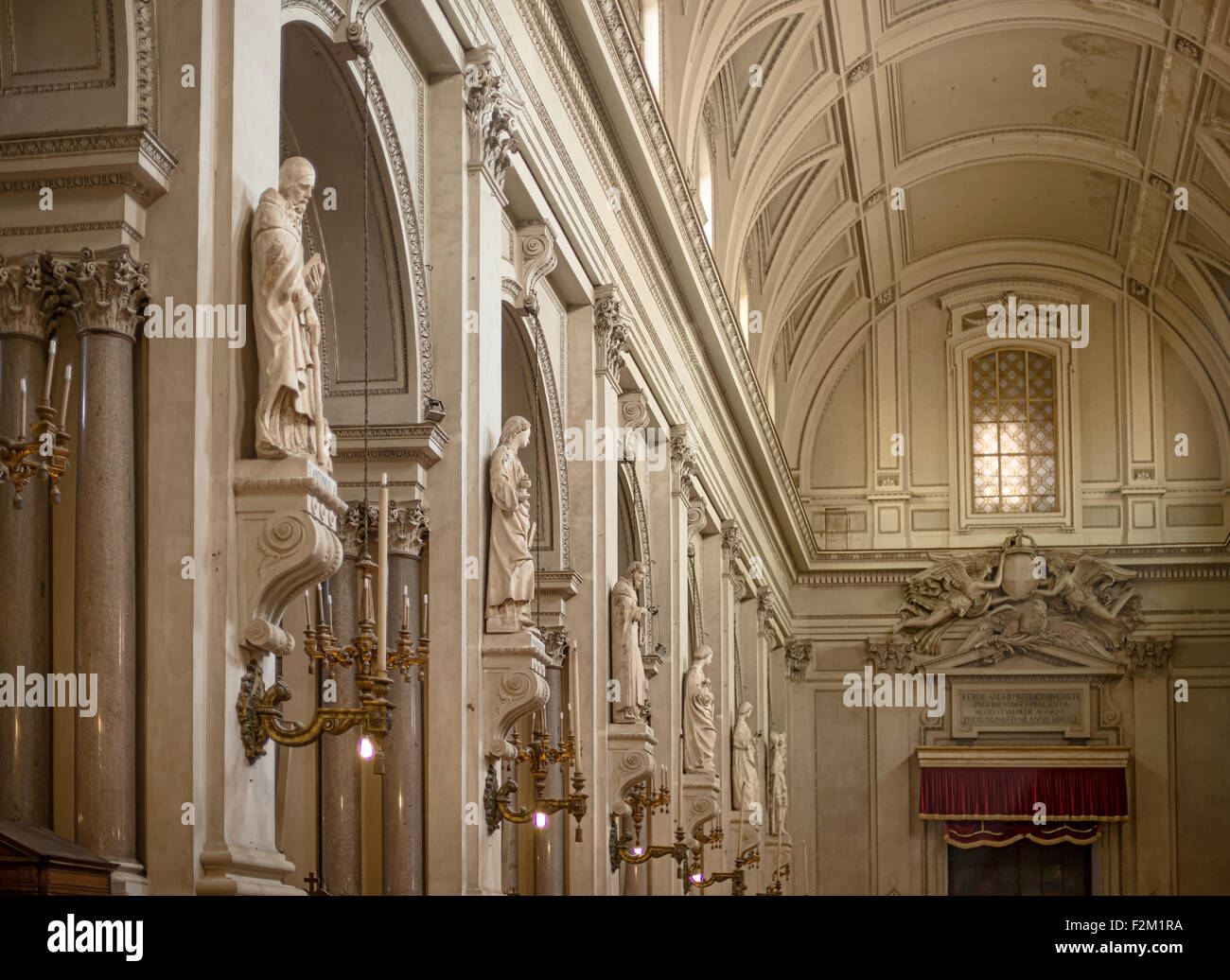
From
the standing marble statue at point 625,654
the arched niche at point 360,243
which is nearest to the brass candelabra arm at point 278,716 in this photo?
the arched niche at point 360,243

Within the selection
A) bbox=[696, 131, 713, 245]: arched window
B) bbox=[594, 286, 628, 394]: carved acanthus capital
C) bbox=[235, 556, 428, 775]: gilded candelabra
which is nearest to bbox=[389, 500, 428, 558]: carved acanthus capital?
bbox=[235, 556, 428, 775]: gilded candelabra

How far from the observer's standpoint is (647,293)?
16750mm

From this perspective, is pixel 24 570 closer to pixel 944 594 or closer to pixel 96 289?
pixel 96 289

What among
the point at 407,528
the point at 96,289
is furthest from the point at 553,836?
the point at 96,289

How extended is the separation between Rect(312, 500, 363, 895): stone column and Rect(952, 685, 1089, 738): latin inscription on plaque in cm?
2103

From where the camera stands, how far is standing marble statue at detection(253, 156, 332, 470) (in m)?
6.50

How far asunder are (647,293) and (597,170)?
2621 millimetres

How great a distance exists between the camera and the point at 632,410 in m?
16.1

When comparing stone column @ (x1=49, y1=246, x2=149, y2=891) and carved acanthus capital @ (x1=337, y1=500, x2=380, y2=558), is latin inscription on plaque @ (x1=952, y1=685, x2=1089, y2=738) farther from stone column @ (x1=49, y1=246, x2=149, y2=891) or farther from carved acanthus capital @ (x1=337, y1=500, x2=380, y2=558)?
stone column @ (x1=49, y1=246, x2=149, y2=891)

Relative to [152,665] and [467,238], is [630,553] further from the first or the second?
[152,665]

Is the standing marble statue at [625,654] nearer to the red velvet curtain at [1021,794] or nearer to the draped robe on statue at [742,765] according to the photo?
the draped robe on statue at [742,765]
